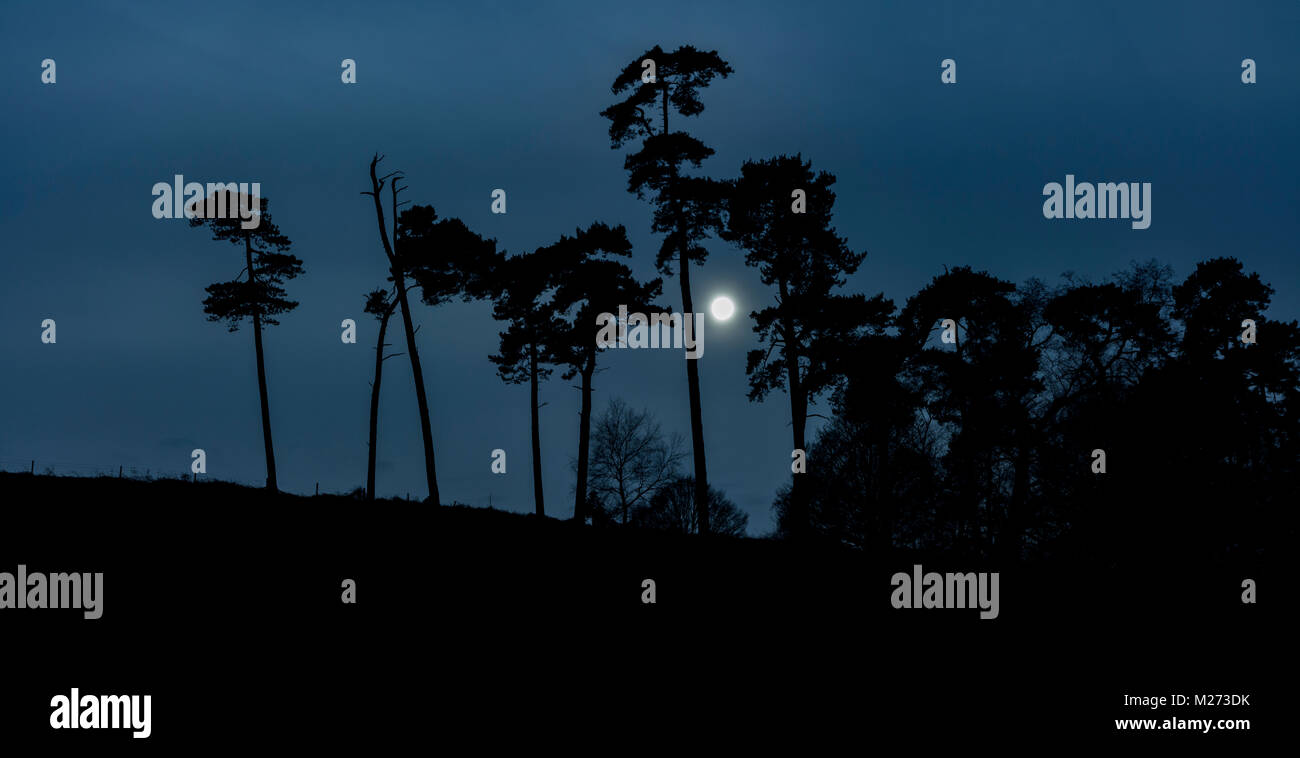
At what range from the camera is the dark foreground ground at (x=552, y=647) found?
39.8ft

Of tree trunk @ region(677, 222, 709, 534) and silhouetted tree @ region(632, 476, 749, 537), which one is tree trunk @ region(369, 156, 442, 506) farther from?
silhouetted tree @ region(632, 476, 749, 537)

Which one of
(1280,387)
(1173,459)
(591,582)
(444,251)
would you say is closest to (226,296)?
(444,251)

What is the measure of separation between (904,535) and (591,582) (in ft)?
80.8

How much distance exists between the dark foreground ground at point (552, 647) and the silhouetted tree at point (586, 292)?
340 inches

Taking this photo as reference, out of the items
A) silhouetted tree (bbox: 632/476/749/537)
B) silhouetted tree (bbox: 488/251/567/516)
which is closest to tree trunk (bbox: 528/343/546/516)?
silhouetted tree (bbox: 488/251/567/516)

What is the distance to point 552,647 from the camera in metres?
14.9

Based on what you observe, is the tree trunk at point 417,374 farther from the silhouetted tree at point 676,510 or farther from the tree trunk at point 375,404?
the silhouetted tree at point 676,510

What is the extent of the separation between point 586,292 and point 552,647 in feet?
57.8

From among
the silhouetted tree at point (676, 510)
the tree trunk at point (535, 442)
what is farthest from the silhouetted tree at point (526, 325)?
the silhouetted tree at point (676, 510)

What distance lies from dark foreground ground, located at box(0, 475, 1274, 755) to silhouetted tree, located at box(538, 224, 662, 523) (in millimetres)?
8648

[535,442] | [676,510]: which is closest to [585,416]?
[535,442]
